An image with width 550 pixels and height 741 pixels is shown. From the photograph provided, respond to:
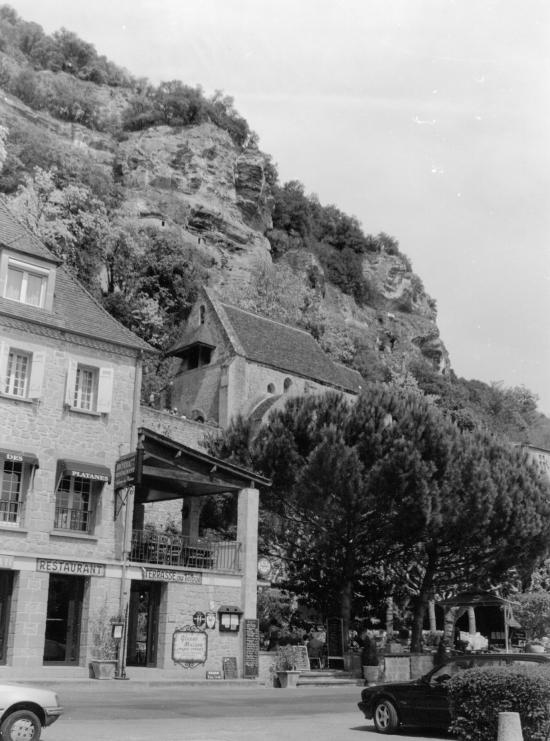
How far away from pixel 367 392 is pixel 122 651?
46.8ft

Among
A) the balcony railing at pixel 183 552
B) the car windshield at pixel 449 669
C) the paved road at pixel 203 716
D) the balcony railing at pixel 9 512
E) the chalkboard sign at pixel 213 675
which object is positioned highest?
the balcony railing at pixel 9 512

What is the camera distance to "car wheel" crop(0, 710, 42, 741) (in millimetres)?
10094

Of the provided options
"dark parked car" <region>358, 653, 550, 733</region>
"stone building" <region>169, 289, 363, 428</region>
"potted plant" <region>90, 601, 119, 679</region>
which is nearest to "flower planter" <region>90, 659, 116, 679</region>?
"potted plant" <region>90, 601, 119, 679</region>

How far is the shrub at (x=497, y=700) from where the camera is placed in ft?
33.1

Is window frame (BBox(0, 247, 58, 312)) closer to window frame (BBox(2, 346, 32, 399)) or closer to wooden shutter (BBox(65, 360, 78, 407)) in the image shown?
window frame (BBox(2, 346, 32, 399))

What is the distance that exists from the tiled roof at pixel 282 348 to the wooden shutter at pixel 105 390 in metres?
25.1

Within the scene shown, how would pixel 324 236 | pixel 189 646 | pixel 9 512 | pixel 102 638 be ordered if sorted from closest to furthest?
pixel 9 512
pixel 102 638
pixel 189 646
pixel 324 236

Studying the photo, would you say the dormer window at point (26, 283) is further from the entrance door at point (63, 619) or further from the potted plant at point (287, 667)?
the potted plant at point (287, 667)

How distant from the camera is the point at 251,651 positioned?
83.4ft

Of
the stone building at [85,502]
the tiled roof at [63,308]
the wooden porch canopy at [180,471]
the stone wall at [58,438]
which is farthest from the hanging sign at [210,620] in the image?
the tiled roof at [63,308]

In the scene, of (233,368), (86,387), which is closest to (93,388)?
(86,387)

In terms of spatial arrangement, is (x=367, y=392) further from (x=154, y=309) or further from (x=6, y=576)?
(x=154, y=309)

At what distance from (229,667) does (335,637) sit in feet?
21.2

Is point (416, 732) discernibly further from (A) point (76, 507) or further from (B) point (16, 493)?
(B) point (16, 493)
